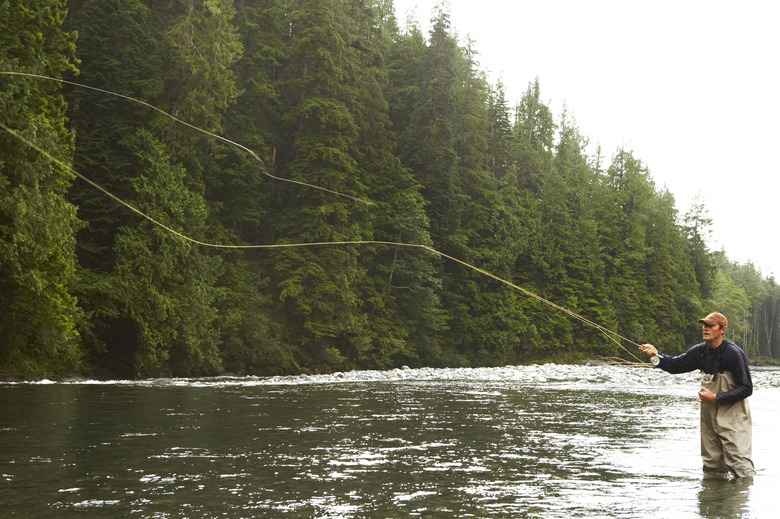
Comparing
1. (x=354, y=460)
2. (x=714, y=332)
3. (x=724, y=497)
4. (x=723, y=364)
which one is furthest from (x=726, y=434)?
(x=354, y=460)

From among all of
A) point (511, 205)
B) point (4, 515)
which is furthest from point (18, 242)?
point (511, 205)

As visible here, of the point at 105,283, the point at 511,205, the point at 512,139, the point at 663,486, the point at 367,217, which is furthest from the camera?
the point at 512,139

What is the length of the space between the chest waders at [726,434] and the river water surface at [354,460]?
19 centimetres

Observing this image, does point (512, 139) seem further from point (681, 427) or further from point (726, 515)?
point (726, 515)

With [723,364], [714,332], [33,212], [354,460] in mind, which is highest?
[33,212]

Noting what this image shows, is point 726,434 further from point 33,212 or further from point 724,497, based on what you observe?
point 33,212

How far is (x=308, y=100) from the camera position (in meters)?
35.9

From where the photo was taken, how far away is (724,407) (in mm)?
7332

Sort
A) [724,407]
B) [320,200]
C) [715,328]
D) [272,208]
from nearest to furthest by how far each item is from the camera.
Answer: [724,407]
[715,328]
[320,200]
[272,208]

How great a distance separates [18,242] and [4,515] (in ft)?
49.9

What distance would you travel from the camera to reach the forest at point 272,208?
20609mm

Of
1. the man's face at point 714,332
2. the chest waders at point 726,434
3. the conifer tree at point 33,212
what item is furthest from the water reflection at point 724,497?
the conifer tree at point 33,212

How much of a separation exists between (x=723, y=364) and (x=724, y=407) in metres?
0.43

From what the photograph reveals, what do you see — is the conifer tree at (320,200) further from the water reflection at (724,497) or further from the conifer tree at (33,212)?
the water reflection at (724,497)
